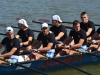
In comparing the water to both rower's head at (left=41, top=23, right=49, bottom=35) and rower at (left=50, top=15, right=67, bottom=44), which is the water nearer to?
rower at (left=50, top=15, right=67, bottom=44)

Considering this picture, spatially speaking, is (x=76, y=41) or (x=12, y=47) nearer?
(x=12, y=47)

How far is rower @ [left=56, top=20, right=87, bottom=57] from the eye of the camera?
10688 mm

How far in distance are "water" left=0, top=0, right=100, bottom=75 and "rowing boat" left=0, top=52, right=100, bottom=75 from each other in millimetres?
5712

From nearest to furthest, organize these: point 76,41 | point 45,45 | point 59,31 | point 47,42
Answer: point 47,42, point 45,45, point 76,41, point 59,31

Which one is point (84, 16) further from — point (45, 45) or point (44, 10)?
point (44, 10)

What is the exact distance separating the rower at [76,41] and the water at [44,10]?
17.9ft

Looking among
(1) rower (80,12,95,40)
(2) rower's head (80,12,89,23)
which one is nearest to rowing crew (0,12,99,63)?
(2) rower's head (80,12,89,23)

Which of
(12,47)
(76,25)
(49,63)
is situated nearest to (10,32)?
(12,47)

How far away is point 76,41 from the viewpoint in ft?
36.6

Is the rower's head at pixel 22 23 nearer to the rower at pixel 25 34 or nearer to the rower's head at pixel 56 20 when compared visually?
the rower at pixel 25 34

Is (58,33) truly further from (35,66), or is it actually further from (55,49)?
(35,66)

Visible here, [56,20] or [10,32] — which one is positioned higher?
[56,20]

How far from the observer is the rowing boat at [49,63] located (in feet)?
32.0

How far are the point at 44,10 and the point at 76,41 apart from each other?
9542 millimetres
